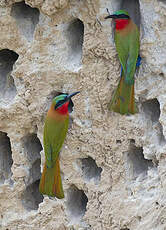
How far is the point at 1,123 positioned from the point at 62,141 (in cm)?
36

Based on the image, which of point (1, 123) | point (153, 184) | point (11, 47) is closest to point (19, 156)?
point (1, 123)

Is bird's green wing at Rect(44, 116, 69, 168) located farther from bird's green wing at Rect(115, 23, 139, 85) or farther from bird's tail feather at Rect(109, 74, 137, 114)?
bird's green wing at Rect(115, 23, 139, 85)

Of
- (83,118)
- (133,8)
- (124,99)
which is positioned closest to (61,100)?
(83,118)

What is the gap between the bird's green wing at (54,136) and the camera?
105 inches

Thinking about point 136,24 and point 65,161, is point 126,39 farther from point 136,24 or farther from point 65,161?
point 65,161

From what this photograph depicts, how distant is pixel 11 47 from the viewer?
2777 millimetres

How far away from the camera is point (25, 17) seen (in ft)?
9.22

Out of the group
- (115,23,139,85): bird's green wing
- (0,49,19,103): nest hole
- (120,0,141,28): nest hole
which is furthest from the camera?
(0,49,19,103): nest hole

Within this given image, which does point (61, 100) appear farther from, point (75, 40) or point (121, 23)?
point (121, 23)

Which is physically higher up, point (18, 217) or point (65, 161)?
point (65, 161)

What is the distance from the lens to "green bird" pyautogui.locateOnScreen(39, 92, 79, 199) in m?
2.64

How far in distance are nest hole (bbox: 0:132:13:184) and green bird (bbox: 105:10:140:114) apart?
2.39 feet

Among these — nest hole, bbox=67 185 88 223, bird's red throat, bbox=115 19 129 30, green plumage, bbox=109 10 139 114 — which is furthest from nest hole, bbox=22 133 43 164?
bird's red throat, bbox=115 19 129 30

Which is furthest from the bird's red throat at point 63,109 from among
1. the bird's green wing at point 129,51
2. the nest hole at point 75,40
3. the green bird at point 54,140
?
the bird's green wing at point 129,51
